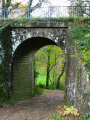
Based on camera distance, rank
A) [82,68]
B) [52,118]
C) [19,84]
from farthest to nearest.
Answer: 1. [19,84]
2. [52,118]
3. [82,68]

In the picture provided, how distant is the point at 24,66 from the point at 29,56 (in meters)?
0.88

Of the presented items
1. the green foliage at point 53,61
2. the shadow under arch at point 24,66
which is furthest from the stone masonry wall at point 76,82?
the green foliage at point 53,61

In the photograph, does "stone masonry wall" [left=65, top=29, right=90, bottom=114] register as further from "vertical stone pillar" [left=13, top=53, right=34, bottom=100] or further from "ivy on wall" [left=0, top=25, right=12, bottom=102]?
"vertical stone pillar" [left=13, top=53, right=34, bottom=100]

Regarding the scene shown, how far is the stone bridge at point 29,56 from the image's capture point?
21.7 feet

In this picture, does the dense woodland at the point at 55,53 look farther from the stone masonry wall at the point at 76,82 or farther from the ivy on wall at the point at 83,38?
the stone masonry wall at the point at 76,82

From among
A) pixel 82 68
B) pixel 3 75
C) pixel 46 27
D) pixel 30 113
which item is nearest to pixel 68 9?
pixel 46 27

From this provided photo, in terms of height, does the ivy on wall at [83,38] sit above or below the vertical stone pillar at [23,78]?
above

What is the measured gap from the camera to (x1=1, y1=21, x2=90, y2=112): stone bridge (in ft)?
21.7

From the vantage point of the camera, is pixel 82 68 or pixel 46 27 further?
pixel 46 27

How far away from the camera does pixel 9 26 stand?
9320 mm

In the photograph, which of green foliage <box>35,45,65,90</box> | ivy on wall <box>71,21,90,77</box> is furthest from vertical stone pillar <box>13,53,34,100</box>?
green foliage <box>35,45,65,90</box>

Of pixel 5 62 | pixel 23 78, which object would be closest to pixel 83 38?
pixel 5 62

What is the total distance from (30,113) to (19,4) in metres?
13.0

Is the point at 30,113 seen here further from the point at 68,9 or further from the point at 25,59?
the point at 68,9
